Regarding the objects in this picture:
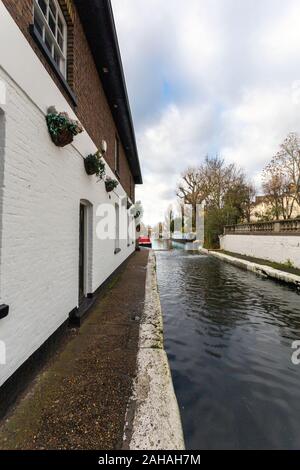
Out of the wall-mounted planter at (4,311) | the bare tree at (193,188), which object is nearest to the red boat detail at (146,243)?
the bare tree at (193,188)

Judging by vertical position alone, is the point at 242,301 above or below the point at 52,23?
below

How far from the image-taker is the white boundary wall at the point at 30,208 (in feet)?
6.72

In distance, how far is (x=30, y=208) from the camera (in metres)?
2.45

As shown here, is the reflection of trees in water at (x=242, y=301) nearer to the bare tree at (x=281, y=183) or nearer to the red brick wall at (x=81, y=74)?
the red brick wall at (x=81, y=74)

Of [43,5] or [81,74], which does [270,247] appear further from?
[43,5]

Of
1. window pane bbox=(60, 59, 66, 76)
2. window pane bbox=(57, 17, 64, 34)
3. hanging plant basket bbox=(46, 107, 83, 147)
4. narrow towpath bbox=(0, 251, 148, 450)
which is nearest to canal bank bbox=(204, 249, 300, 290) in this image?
narrow towpath bbox=(0, 251, 148, 450)

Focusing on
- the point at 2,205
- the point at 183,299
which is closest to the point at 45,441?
the point at 2,205

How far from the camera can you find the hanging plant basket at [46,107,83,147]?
111 inches

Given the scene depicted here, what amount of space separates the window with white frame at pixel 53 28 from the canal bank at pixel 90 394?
4.02 meters

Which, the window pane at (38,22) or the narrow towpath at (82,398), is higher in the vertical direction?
the window pane at (38,22)

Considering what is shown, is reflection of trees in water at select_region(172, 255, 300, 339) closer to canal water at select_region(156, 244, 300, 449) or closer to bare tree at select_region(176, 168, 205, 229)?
canal water at select_region(156, 244, 300, 449)

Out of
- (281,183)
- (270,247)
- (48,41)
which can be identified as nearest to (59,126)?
(48,41)

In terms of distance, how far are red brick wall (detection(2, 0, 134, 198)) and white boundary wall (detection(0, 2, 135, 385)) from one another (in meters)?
0.21

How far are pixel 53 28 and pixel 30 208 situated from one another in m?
3.13
